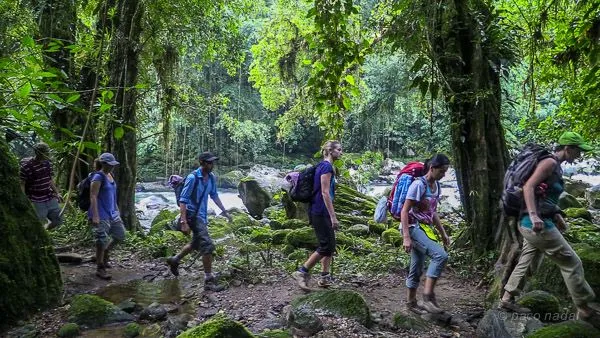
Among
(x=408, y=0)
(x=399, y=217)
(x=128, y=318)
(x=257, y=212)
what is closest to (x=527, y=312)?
(x=399, y=217)

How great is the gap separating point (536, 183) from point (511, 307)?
1.30 meters

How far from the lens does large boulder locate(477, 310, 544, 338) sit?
4.18 m

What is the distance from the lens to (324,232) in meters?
5.86

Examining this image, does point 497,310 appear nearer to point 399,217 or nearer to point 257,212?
point 399,217

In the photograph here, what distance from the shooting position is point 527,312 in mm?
4559

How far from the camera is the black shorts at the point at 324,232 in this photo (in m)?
5.83

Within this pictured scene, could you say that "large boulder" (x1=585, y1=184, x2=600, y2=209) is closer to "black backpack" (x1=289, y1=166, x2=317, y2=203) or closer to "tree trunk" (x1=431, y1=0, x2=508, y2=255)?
"tree trunk" (x1=431, y1=0, x2=508, y2=255)

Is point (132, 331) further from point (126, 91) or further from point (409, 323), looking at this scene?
point (126, 91)

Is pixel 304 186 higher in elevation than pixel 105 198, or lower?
higher

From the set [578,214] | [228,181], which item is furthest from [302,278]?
[228,181]

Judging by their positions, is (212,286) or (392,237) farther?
(392,237)

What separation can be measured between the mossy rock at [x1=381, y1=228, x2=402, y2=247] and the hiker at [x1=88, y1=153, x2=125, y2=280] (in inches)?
200

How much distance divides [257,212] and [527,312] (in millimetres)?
12045

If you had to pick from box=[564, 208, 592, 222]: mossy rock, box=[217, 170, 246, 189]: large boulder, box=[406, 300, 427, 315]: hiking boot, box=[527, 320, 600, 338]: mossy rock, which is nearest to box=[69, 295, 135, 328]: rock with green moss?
box=[406, 300, 427, 315]: hiking boot
